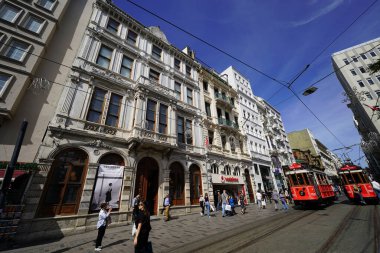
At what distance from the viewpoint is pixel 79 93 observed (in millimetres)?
11734

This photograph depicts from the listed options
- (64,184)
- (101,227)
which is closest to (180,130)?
(64,184)

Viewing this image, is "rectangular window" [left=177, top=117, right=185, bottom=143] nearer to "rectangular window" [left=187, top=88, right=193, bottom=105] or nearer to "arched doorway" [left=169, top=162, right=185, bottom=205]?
"arched doorway" [left=169, top=162, right=185, bottom=205]

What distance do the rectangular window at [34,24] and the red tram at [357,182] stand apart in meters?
28.5

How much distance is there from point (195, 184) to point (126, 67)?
43.3 ft

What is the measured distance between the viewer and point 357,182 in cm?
1491

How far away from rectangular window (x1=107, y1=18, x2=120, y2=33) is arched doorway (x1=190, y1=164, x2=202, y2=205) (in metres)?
15.7

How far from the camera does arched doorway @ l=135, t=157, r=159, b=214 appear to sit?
12406mm

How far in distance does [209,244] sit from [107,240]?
4708mm

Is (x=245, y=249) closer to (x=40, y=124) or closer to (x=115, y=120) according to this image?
(x=115, y=120)

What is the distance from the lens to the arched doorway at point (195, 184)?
15.6 m

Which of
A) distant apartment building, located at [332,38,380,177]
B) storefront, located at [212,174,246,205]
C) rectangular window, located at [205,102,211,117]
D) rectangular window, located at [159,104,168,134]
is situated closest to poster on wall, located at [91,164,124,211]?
rectangular window, located at [159,104,168,134]

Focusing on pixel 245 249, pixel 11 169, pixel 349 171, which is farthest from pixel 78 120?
pixel 349 171

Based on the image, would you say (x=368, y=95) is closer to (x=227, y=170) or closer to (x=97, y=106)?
(x=227, y=170)

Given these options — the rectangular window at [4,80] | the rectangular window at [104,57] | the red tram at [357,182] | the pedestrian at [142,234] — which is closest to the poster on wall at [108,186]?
the rectangular window at [4,80]
